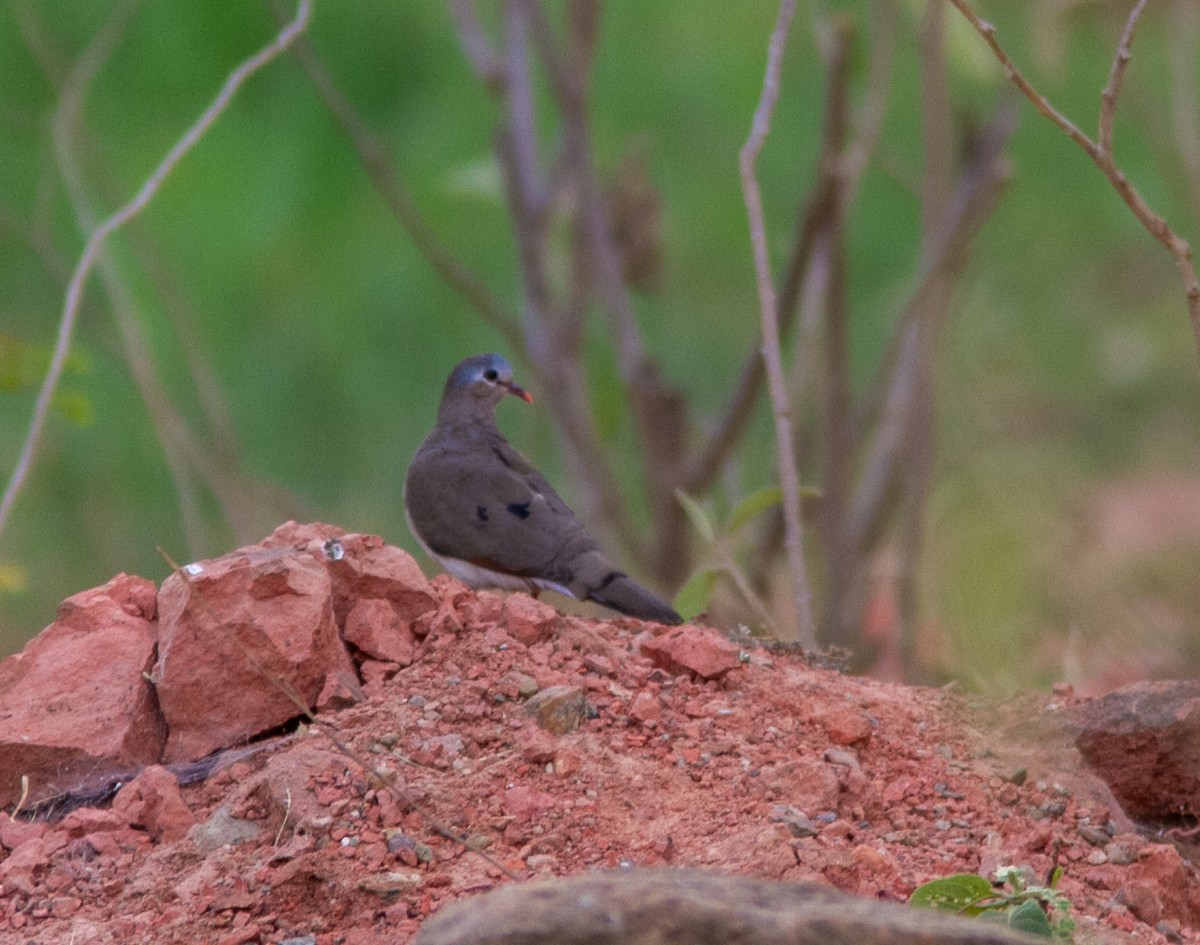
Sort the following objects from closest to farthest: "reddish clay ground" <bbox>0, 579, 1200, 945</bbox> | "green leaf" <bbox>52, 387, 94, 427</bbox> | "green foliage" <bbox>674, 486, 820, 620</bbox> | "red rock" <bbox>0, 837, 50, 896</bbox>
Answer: "reddish clay ground" <bbox>0, 579, 1200, 945</bbox>
"red rock" <bbox>0, 837, 50, 896</bbox>
"green foliage" <bbox>674, 486, 820, 620</bbox>
"green leaf" <bbox>52, 387, 94, 427</bbox>

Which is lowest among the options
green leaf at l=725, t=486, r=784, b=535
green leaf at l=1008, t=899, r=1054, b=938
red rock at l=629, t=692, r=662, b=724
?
green leaf at l=1008, t=899, r=1054, b=938

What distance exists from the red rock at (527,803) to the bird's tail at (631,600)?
2.63ft

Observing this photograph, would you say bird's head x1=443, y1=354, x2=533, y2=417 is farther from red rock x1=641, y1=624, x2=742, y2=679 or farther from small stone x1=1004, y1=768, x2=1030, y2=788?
small stone x1=1004, y1=768, x2=1030, y2=788

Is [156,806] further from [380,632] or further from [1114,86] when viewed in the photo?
[1114,86]

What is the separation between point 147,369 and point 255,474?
1.83 metres

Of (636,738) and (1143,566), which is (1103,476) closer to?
(1143,566)

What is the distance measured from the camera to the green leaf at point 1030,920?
1.64 m

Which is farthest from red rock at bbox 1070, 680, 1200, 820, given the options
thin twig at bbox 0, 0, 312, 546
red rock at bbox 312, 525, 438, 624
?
thin twig at bbox 0, 0, 312, 546

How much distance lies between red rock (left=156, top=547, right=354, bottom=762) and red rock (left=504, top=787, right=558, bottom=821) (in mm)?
369

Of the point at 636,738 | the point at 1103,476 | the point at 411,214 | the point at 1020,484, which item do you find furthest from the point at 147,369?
the point at 1103,476

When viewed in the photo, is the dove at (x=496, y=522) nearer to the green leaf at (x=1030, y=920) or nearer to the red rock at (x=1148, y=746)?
the red rock at (x=1148, y=746)

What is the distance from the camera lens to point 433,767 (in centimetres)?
200

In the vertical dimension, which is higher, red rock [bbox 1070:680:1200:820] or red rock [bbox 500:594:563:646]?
red rock [bbox 500:594:563:646]

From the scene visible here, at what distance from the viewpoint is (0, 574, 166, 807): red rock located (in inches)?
83.7
